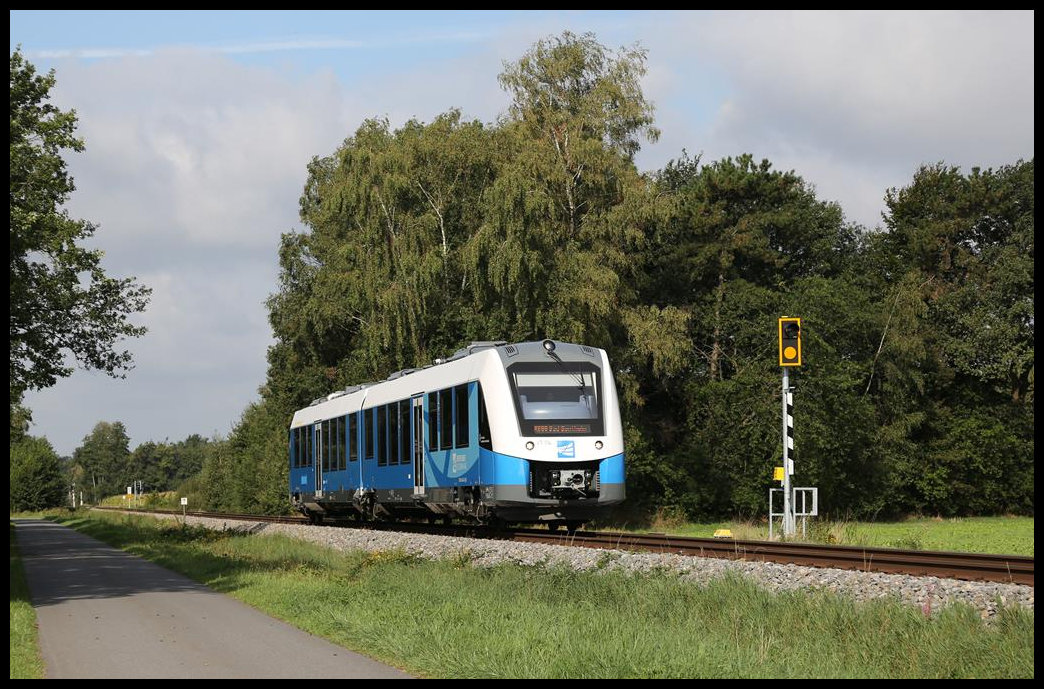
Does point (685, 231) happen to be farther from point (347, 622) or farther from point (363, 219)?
point (347, 622)

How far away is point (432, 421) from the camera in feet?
91.9

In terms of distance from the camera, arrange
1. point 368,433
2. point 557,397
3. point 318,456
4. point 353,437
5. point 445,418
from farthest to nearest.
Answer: point 318,456, point 353,437, point 368,433, point 445,418, point 557,397

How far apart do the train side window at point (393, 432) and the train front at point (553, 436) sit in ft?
19.3

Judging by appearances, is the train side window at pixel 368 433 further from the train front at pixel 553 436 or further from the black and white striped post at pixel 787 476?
the black and white striped post at pixel 787 476

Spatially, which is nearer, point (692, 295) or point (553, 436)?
point (553, 436)

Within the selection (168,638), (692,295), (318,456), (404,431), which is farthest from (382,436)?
(692,295)

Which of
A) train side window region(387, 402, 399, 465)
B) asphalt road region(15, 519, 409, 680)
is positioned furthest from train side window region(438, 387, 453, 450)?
asphalt road region(15, 519, 409, 680)

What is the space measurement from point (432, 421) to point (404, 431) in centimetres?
216

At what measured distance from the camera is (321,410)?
3919 cm

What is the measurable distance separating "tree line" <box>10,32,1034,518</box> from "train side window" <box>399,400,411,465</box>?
10.9 meters

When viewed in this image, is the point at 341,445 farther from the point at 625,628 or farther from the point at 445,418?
the point at 625,628

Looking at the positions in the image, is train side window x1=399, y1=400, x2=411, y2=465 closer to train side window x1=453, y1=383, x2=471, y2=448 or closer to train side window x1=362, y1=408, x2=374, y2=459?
train side window x1=362, y1=408, x2=374, y2=459

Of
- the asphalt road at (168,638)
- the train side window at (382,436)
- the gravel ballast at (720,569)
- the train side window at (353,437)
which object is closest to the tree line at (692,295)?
the train side window at (353,437)

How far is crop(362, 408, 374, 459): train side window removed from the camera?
3275 centimetres
